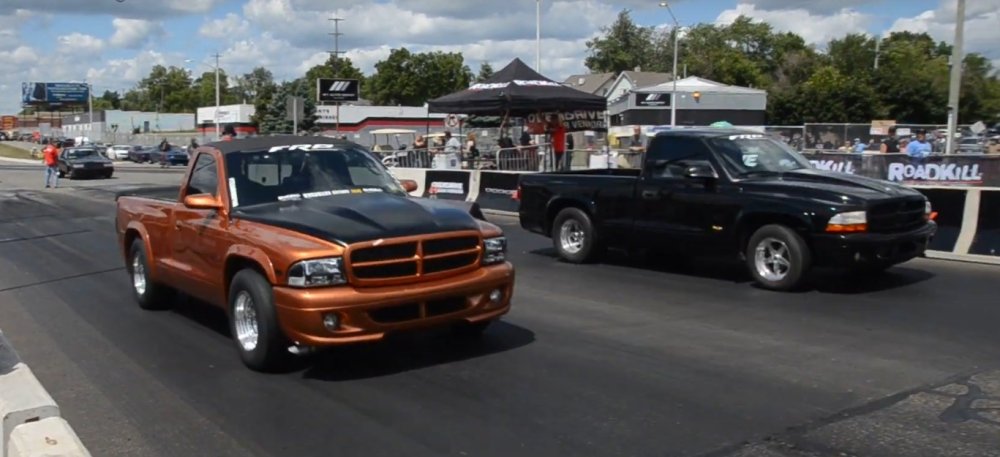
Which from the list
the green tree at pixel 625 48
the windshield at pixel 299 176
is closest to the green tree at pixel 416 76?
the green tree at pixel 625 48

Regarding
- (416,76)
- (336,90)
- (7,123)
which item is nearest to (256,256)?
(336,90)

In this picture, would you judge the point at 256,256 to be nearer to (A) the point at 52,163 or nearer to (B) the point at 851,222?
(B) the point at 851,222

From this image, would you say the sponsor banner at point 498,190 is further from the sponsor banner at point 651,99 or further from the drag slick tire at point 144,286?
the sponsor banner at point 651,99

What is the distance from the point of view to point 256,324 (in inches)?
281

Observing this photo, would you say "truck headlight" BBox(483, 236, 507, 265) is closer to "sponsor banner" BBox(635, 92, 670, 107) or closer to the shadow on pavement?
the shadow on pavement

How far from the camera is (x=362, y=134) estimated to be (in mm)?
73375

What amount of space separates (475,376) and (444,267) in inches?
31.9

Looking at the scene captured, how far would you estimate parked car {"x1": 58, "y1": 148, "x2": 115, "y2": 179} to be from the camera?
41.9 m

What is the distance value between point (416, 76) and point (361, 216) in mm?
106189

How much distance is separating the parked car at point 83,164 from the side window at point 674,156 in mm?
35686

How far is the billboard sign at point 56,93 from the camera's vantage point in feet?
452

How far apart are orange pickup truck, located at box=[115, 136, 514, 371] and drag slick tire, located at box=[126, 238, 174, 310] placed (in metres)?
0.69

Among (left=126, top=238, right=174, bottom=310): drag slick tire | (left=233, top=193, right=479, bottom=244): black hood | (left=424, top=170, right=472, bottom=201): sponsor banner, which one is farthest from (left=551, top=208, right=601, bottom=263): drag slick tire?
(left=424, top=170, right=472, bottom=201): sponsor banner

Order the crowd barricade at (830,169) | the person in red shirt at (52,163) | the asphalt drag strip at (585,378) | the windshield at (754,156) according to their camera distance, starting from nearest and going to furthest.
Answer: the asphalt drag strip at (585,378), the windshield at (754,156), the crowd barricade at (830,169), the person in red shirt at (52,163)
